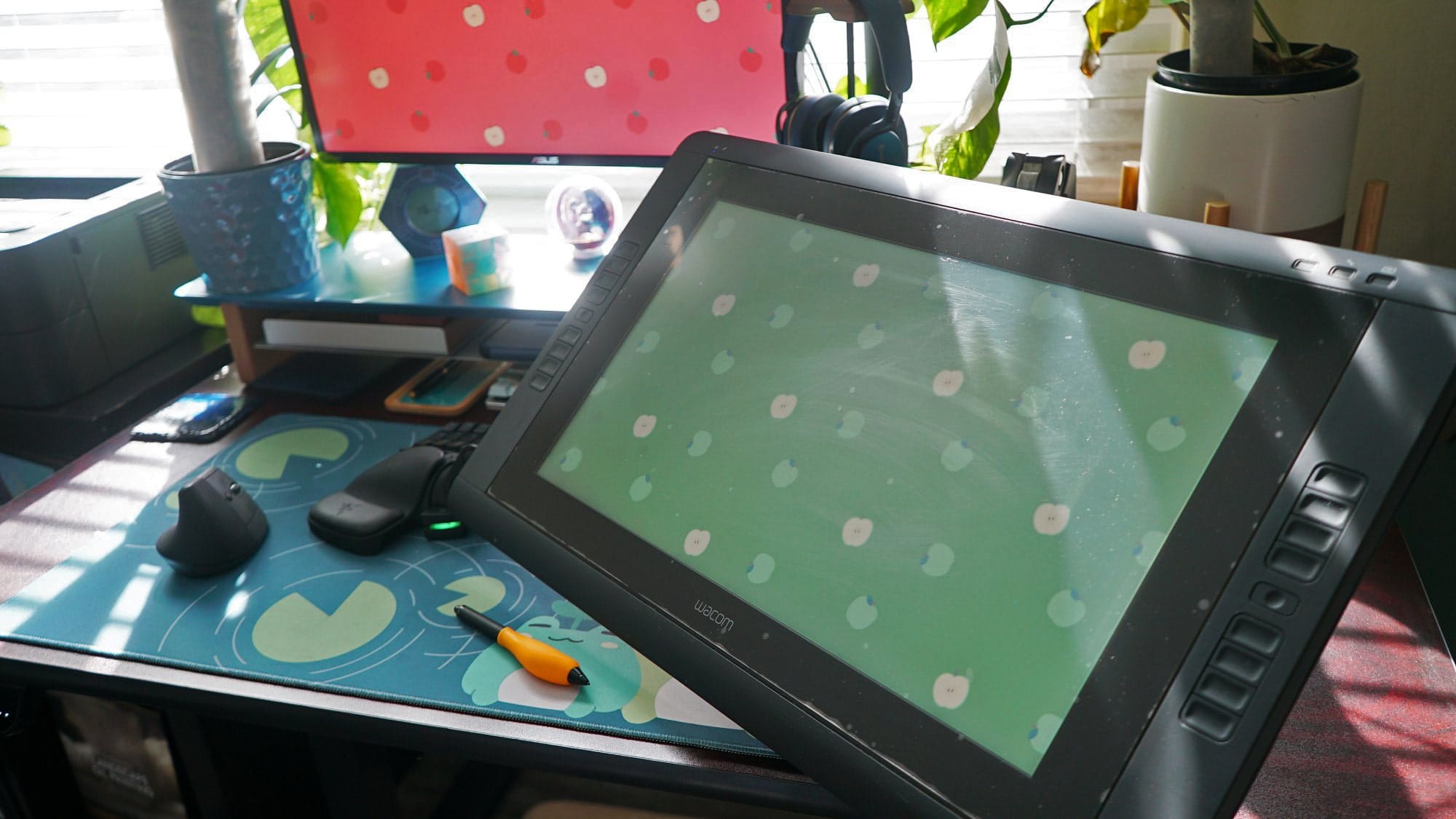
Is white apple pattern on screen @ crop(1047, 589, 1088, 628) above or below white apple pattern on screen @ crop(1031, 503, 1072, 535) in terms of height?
below

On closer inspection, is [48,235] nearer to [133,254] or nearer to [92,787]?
[133,254]

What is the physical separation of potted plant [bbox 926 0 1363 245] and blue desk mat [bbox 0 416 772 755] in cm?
52

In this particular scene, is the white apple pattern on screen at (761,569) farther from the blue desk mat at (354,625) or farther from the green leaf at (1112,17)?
the green leaf at (1112,17)

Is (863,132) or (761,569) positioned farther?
(863,132)

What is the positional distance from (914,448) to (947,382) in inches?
1.6

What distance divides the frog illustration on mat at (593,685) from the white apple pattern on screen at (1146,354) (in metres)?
0.33

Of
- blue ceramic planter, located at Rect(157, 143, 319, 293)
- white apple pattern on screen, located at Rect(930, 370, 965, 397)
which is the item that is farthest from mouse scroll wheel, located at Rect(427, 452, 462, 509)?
white apple pattern on screen, located at Rect(930, 370, 965, 397)

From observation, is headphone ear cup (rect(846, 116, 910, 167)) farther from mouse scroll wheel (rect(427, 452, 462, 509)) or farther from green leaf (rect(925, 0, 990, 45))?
mouse scroll wheel (rect(427, 452, 462, 509))

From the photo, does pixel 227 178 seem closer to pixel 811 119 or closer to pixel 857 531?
pixel 811 119

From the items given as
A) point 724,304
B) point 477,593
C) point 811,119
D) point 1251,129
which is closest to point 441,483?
point 477,593

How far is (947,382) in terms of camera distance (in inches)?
22.3

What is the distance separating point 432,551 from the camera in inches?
34.2

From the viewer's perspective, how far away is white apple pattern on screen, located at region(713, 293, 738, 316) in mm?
692

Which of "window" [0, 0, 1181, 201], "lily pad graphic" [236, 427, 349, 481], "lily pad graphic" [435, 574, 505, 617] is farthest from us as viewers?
"window" [0, 0, 1181, 201]
